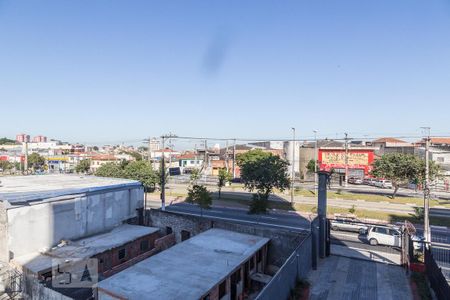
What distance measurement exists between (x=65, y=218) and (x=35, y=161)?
7825 cm

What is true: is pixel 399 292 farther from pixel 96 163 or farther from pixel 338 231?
pixel 96 163

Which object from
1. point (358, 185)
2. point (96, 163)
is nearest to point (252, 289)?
point (358, 185)

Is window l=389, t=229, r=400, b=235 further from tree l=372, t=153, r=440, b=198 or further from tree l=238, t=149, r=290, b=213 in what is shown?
tree l=372, t=153, r=440, b=198

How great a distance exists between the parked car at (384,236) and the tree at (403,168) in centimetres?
1823

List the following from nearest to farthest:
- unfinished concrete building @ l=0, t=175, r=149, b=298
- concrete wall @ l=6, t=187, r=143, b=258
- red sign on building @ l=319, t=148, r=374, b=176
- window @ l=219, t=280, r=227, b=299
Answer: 1. window @ l=219, t=280, r=227, b=299
2. unfinished concrete building @ l=0, t=175, r=149, b=298
3. concrete wall @ l=6, t=187, r=143, b=258
4. red sign on building @ l=319, t=148, r=374, b=176

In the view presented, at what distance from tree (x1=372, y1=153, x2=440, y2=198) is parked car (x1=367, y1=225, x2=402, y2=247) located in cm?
1823

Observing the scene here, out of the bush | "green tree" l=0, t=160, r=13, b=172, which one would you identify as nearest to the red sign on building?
the bush

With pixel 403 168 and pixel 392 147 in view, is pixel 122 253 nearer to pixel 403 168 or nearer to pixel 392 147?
pixel 403 168

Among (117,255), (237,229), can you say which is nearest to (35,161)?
(117,255)

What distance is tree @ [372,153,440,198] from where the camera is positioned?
128 ft

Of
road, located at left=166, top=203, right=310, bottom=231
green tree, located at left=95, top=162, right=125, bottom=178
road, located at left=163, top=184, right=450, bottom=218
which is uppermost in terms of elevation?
green tree, located at left=95, top=162, right=125, bottom=178

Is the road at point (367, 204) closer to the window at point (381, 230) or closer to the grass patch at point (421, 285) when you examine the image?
the window at point (381, 230)

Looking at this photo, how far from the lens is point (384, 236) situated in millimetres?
24250

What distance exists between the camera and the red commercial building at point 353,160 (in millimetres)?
61938
